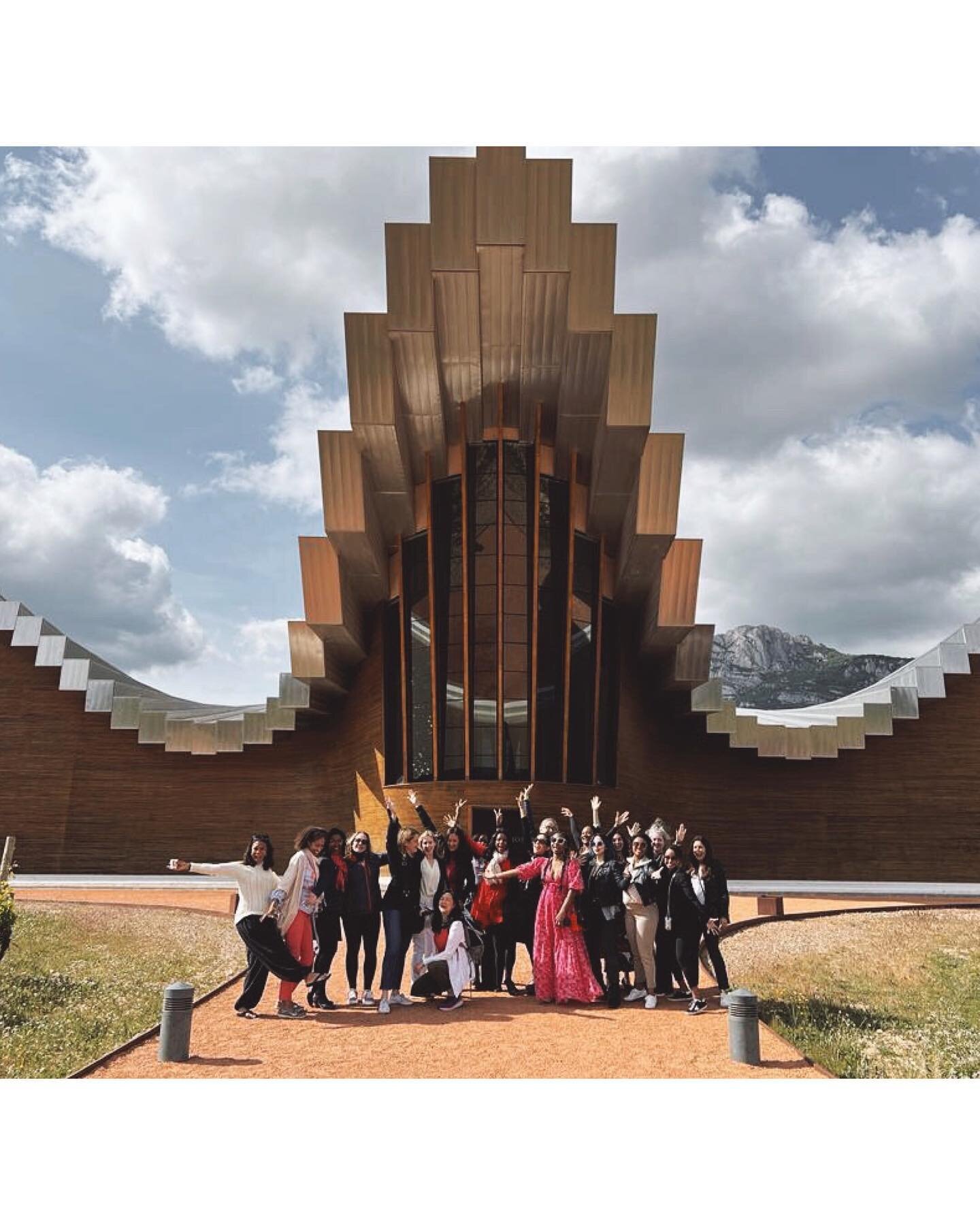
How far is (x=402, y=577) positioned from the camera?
2269 centimetres

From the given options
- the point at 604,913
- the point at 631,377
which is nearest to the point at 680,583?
the point at 631,377

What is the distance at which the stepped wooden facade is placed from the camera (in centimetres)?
1961

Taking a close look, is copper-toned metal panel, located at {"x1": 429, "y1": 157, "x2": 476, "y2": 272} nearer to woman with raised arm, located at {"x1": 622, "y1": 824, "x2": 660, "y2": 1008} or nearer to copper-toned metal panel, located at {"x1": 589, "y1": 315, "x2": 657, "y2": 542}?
copper-toned metal panel, located at {"x1": 589, "y1": 315, "x2": 657, "y2": 542}

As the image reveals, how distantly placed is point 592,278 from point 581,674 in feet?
31.7

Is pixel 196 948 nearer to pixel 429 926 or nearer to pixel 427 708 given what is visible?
pixel 429 926

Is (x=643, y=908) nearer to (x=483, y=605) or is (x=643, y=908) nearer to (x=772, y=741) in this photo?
(x=483, y=605)

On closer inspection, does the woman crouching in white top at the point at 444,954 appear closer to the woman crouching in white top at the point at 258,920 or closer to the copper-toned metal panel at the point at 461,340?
the woman crouching in white top at the point at 258,920

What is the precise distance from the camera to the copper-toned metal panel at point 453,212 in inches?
729

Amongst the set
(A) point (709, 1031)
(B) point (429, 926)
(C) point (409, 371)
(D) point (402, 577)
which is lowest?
(A) point (709, 1031)

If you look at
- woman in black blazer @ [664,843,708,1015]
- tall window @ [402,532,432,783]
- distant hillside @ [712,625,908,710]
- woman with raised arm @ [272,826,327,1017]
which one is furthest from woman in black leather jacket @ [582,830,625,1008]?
distant hillside @ [712,625,908,710]

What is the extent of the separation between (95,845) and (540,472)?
1702 cm

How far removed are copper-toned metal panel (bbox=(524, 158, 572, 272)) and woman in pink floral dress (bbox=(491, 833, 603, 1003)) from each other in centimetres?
1418

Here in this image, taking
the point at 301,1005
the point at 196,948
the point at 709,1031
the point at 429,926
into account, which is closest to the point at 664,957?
the point at 709,1031

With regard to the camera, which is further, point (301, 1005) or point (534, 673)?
point (534, 673)
